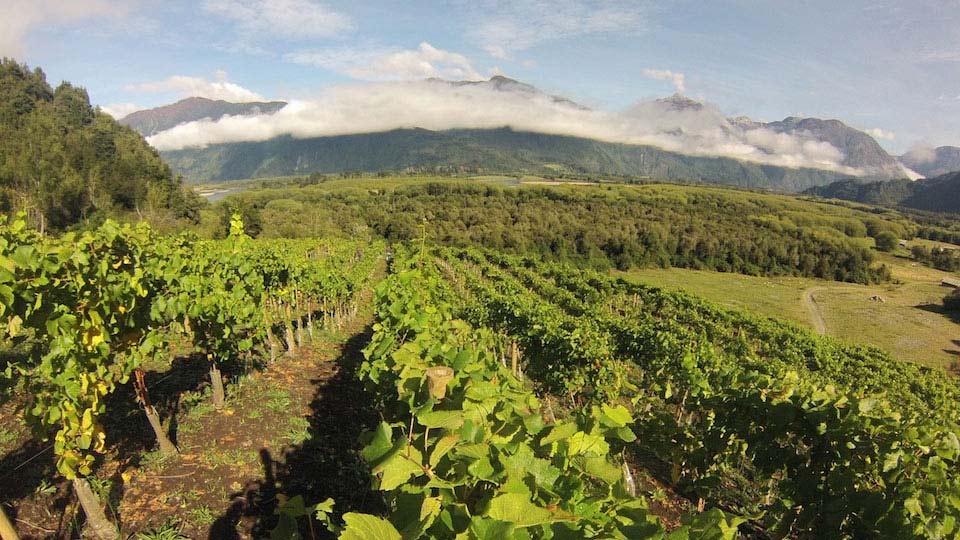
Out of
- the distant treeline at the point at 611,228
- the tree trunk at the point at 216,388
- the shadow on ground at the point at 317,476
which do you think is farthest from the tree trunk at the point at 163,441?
the distant treeline at the point at 611,228

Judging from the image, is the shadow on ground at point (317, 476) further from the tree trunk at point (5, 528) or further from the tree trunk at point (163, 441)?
the tree trunk at point (5, 528)

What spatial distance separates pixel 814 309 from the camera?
61.2m

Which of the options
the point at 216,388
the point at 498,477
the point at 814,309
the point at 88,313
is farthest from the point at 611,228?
the point at 498,477

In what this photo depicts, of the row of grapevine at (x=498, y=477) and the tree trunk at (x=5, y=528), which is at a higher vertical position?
the row of grapevine at (x=498, y=477)

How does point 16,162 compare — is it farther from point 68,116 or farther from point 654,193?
point 654,193

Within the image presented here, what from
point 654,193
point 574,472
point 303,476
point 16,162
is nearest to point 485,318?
point 303,476

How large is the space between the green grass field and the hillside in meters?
75.2

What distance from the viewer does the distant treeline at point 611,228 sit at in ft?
296

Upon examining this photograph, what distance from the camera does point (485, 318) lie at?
60.8 feet

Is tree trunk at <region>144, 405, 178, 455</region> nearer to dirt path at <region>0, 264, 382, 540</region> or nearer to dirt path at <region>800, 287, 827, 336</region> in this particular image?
dirt path at <region>0, 264, 382, 540</region>

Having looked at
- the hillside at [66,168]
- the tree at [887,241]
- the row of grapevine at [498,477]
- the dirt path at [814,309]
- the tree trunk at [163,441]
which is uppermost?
the hillside at [66,168]

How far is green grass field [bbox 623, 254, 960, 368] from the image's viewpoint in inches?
1873

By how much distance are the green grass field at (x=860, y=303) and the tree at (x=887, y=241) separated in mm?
17773

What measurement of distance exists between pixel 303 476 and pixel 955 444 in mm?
7137
